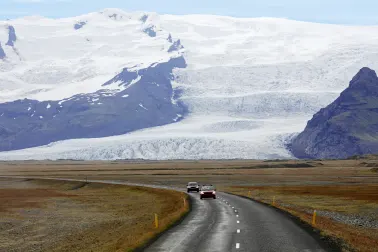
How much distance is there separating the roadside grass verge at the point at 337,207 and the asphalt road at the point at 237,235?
1.43 m

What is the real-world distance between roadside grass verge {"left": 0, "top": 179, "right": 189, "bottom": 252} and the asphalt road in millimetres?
1303

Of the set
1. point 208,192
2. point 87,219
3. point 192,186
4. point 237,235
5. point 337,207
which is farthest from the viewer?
point 192,186

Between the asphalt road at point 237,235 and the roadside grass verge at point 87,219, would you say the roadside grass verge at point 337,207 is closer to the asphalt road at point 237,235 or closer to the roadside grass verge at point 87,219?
the asphalt road at point 237,235

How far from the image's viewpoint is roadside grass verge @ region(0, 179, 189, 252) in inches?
1583

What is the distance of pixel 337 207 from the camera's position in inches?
2564

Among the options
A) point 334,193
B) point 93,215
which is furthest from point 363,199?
point 93,215

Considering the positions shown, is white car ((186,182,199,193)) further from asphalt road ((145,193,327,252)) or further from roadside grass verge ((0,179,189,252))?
asphalt road ((145,193,327,252))

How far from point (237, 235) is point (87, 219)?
2363cm

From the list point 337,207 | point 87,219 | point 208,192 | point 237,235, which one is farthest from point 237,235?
point 208,192

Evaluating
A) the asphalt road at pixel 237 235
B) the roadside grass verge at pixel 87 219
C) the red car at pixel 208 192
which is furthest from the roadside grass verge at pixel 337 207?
the roadside grass verge at pixel 87 219

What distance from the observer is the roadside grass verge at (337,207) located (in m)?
35.2

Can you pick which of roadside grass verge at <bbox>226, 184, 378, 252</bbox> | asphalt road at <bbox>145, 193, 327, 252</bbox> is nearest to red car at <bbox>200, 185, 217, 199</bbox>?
roadside grass verge at <bbox>226, 184, 378, 252</bbox>

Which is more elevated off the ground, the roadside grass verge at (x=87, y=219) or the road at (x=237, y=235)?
the road at (x=237, y=235)

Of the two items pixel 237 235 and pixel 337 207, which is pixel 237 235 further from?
pixel 337 207
